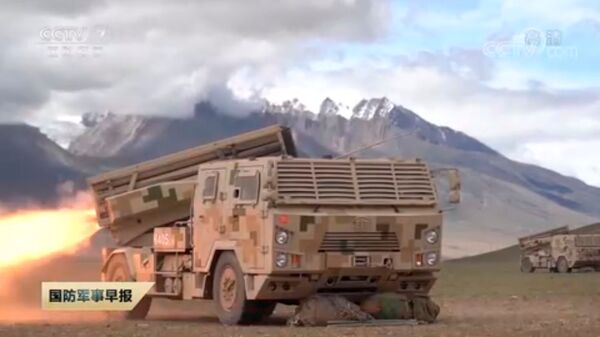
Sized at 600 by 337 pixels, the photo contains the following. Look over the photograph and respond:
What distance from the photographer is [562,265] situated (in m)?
65.0

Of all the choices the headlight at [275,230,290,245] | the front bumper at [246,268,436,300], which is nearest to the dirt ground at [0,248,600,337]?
the front bumper at [246,268,436,300]

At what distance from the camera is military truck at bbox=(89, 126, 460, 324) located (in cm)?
2283

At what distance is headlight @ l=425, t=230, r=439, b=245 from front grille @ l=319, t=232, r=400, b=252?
62 centimetres

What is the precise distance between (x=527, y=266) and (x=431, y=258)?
4504cm

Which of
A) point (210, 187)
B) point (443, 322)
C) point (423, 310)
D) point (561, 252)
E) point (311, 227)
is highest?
point (210, 187)

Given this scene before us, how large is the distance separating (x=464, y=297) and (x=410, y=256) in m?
12.8

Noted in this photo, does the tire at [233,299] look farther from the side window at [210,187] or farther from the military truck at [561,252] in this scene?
the military truck at [561,252]

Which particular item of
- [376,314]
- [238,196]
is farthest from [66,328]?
[376,314]

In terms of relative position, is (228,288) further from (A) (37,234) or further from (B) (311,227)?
(A) (37,234)

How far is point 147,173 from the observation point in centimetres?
2653

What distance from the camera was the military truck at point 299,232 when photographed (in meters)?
22.8

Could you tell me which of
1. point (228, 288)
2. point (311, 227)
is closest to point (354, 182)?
point (311, 227)

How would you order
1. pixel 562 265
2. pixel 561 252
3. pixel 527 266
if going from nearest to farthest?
pixel 562 265
pixel 561 252
pixel 527 266

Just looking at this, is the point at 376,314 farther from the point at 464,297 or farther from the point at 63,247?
the point at 464,297
